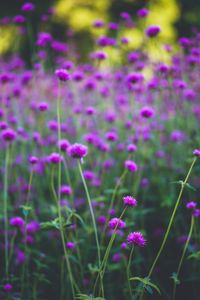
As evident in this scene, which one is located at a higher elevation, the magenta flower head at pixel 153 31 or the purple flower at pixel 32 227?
the magenta flower head at pixel 153 31

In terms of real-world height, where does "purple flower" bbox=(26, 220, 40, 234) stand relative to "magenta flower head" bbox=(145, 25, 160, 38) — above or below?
below

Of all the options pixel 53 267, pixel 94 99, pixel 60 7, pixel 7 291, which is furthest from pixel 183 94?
pixel 60 7

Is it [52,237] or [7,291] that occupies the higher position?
[52,237]

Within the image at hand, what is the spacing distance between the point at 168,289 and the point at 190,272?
19cm

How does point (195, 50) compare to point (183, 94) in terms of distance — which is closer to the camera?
point (195, 50)

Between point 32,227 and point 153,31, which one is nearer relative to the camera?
point 32,227

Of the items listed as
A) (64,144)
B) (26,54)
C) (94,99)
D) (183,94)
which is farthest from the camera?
(26,54)

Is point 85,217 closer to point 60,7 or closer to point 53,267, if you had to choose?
point 53,267

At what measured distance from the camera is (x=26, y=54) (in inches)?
545

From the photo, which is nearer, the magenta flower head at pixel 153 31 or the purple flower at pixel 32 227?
the purple flower at pixel 32 227

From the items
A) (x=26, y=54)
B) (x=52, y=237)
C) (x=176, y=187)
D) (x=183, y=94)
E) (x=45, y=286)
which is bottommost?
(x=45, y=286)

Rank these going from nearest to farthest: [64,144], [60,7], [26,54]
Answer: [64,144] → [60,7] → [26,54]

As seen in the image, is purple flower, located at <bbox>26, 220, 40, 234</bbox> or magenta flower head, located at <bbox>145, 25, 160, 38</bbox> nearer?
purple flower, located at <bbox>26, 220, 40, 234</bbox>

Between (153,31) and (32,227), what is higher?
(153,31)
